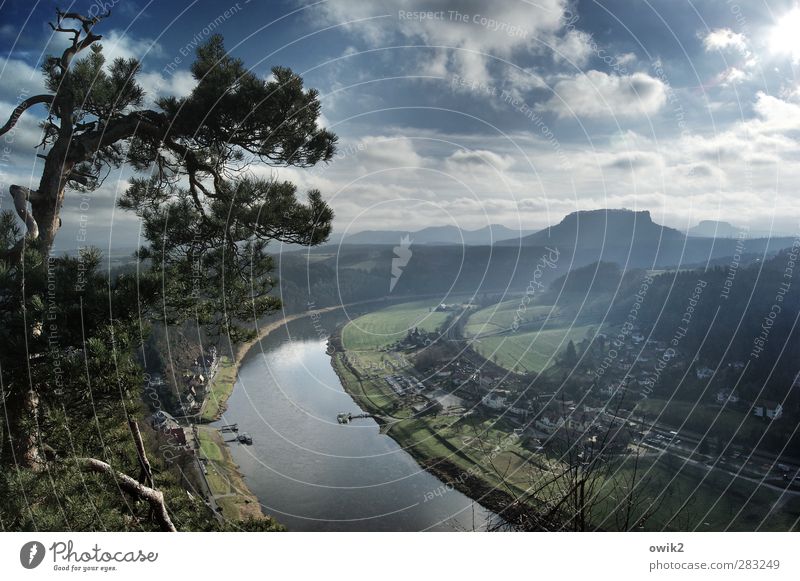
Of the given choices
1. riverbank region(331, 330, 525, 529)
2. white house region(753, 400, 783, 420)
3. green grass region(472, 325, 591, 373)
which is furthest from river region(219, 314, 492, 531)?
white house region(753, 400, 783, 420)

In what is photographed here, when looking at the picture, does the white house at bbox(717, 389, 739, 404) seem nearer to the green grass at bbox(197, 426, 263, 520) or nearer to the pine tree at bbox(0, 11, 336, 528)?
the green grass at bbox(197, 426, 263, 520)

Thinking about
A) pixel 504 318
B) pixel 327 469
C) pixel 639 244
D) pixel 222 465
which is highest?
pixel 639 244

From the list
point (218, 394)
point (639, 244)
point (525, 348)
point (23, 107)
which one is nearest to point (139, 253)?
point (23, 107)

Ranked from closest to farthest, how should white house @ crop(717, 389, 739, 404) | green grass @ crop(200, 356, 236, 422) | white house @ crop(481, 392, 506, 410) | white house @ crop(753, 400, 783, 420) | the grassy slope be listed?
the grassy slope, white house @ crop(753, 400, 783, 420), white house @ crop(717, 389, 739, 404), green grass @ crop(200, 356, 236, 422), white house @ crop(481, 392, 506, 410)

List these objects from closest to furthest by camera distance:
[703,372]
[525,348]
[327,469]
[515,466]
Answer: [515,466] < [327,469] < [703,372] < [525,348]

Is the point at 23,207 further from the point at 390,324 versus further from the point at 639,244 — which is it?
the point at 639,244

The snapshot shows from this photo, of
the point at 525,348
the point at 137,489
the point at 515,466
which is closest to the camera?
the point at 137,489

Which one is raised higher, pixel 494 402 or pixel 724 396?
pixel 724 396
